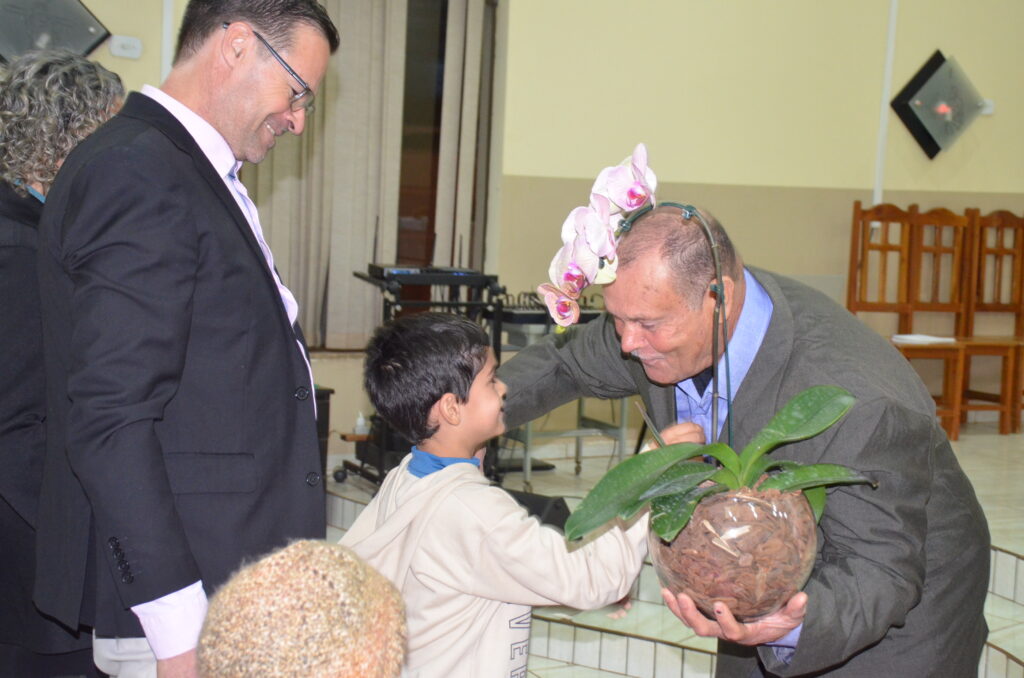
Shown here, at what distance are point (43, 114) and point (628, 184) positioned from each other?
1.08 meters

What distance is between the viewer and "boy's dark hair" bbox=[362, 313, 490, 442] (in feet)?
5.72

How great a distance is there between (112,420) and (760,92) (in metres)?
5.40

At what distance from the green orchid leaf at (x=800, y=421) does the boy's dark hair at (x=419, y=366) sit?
71cm

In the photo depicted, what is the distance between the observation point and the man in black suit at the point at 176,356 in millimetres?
1291

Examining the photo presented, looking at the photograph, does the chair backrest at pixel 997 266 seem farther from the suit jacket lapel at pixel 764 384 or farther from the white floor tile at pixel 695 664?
the suit jacket lapel at pixel 764 384

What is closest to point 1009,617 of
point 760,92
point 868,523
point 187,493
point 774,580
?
point 868,523

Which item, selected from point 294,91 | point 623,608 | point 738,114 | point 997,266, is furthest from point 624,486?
point 997,266

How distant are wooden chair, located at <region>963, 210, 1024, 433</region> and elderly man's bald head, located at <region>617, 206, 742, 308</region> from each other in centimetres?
537

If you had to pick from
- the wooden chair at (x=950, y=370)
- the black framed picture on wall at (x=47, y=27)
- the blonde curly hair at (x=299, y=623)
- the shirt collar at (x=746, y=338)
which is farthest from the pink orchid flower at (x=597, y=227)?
the wooden chair at (x=950, y=370)

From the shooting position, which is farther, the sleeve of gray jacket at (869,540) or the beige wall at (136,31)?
the beige wall at (136,31)

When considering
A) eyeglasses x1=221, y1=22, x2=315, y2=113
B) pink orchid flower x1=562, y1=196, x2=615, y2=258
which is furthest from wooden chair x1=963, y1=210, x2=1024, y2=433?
eyeglasses x1=221, y1=22, x2=315, y2=113

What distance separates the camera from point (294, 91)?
4.98 feet

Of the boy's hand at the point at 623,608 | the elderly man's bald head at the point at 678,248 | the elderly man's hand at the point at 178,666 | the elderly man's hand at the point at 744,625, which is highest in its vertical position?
the elderly man's bald head at the point at 678,248

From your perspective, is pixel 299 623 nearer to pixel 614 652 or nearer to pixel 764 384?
pixel 764 384
